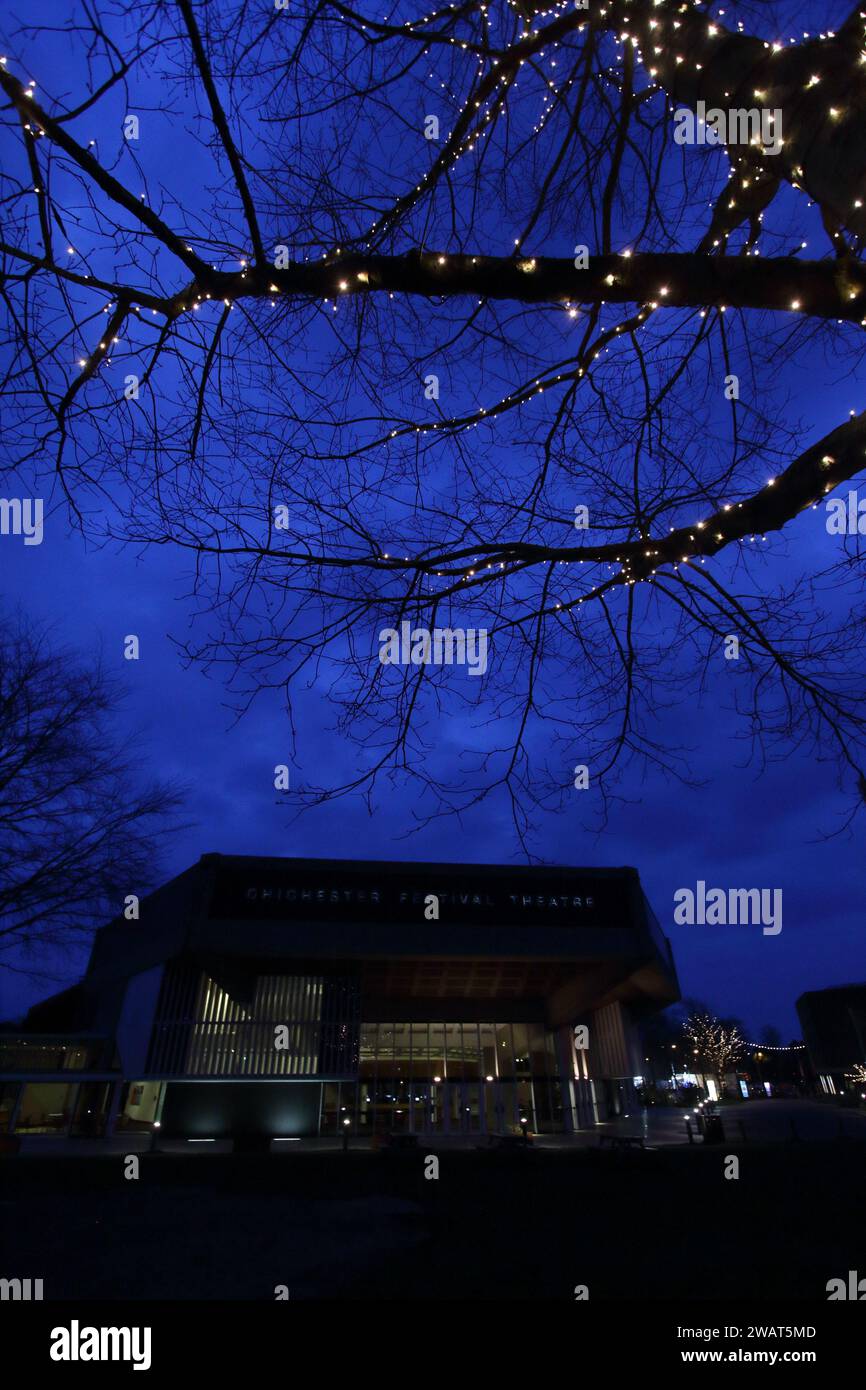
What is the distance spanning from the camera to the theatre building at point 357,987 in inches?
915

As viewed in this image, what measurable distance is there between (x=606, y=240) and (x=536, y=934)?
77.4 feet

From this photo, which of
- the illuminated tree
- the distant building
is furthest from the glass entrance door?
the illuminated tree

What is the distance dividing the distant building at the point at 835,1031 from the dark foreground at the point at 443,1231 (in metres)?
48.2

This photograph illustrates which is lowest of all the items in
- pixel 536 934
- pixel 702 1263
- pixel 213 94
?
pixel 702 1263

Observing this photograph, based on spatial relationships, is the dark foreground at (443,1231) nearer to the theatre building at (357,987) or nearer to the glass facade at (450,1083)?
the theatre building at (357,987)

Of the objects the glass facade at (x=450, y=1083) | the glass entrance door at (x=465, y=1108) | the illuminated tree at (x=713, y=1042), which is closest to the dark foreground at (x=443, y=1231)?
the glass facade at (x=450, y=1083)

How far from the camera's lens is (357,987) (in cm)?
2494

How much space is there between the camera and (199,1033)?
23359 mm

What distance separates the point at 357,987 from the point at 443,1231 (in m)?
17.2

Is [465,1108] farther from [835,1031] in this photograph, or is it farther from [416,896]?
[835,1031]

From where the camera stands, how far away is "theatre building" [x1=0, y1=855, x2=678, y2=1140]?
2325 cm

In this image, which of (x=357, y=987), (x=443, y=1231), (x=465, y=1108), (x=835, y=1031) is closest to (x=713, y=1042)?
(x=835, y=1031)

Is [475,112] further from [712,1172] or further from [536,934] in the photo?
[536,934]
